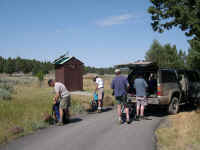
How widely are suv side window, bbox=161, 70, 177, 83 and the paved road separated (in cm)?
192

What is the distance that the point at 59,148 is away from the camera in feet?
17.5

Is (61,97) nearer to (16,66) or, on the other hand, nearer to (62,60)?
(62,60)

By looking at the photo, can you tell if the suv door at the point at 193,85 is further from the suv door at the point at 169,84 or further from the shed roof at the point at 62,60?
the shed roof at the point at 62,60

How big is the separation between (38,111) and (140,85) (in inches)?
175

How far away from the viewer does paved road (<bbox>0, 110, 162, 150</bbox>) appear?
5426 mm

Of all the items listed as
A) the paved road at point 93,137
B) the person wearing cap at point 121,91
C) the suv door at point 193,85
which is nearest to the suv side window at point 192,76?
the suv door at point 193,85

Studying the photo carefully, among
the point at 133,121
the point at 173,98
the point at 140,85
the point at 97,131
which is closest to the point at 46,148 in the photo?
the point at 97,131

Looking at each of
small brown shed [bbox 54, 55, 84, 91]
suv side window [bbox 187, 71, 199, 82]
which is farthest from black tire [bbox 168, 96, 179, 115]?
small brown shed [bbox 54, 55, 84, 91]

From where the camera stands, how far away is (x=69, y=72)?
18.6m

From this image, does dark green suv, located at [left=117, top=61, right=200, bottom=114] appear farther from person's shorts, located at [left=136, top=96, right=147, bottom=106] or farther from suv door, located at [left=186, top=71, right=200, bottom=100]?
person's shorts, located at [left=136, top=96, right=147, bottom=106]

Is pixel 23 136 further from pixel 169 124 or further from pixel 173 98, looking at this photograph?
pixel 173 98

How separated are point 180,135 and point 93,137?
94.8 inches

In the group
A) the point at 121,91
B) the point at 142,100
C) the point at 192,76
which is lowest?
the point at 142,100

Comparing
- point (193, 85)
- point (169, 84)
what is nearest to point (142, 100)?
point (169, 84)
